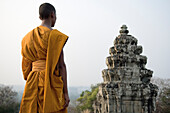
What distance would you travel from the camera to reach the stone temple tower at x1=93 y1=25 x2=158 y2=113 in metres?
9.65

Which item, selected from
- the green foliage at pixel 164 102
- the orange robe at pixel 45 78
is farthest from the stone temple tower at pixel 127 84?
the green foliage at pixel 164 102

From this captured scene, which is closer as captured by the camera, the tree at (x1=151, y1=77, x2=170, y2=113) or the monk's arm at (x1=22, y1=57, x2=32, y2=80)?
the monk's arm at (x1=22, y1=57, x2=32, y2=80)

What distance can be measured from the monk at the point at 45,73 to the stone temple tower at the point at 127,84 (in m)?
7.41

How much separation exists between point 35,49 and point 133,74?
792cm

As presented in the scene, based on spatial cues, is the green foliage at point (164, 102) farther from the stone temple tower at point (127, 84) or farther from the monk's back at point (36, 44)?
the monk's back at point (36, 44)

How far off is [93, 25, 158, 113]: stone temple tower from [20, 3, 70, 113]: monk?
7.41m

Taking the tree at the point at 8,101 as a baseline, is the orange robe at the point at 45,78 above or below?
above

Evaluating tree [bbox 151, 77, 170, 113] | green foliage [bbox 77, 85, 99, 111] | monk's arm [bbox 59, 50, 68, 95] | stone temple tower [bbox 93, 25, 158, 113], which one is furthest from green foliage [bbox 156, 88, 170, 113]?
monk's arm [bbox 59, 50, 68, 95]

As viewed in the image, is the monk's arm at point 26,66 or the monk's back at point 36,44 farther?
the monk's arm at point 26,66

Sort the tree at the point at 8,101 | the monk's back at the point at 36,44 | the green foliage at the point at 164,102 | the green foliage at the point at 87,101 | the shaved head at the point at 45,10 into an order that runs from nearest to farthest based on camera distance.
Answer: the monk's back at the point at 36,44 < the shaved head at the point at 45,10 < the tree at the point at 8,101 < the green foliage at the point at 164,102 < the green foliage at the point at 87,101

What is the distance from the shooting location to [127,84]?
9.77 metres

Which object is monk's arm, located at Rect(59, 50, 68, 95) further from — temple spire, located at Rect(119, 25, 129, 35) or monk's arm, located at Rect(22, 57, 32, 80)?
temple spire, located at Rect(119, 25, 129, 35)

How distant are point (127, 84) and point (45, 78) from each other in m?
7.75

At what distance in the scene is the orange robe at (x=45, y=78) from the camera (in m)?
2.48
